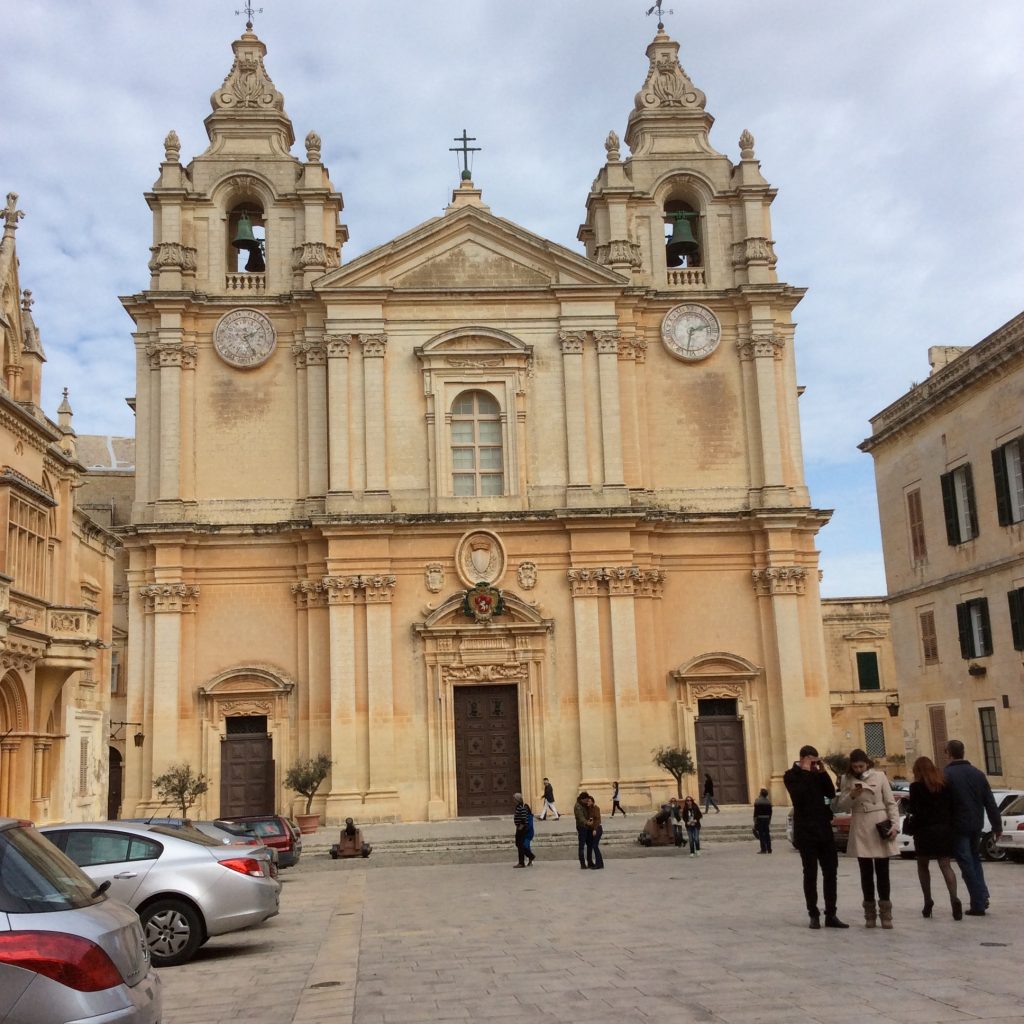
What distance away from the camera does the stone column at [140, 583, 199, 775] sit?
31.5 metres

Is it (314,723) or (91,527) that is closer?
(91,527)

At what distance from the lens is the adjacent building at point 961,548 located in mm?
27484

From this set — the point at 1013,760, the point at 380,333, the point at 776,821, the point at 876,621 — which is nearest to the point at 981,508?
the point at 1013,760

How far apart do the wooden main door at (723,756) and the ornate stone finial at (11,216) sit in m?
21.4

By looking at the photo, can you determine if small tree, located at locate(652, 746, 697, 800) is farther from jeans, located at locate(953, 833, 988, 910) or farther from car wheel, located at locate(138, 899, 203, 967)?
car wheel, located at locate(138, 899, 203, 967)

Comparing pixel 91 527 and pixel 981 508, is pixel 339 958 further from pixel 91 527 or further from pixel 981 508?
pixel 981 508

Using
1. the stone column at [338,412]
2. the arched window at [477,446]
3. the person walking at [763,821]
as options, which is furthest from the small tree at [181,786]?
the person walking at [763,821]

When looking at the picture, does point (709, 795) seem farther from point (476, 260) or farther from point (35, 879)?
point (35, 879)

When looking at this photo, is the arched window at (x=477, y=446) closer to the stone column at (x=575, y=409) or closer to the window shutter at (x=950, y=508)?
the stone column at (x=575, y=409)

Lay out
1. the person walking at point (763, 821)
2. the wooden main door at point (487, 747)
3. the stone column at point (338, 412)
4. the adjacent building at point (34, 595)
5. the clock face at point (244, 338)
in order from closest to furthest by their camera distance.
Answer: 1. the adjacent building at point (34, 595)
2. the person walking at point (763, 821)
3. the wooden main door at point (487, 747)
4. the stone column at point (338, 412)
5. the clock face at point (244, 338)

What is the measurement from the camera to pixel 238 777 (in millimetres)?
32125

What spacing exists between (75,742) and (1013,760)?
2183 cm

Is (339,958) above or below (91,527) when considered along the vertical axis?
below

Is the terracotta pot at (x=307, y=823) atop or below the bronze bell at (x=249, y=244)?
below
